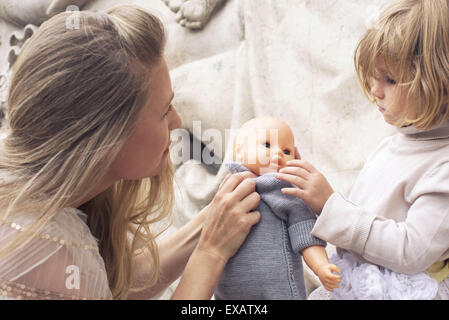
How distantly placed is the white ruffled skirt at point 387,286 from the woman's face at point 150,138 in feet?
1.72

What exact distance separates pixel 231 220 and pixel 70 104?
1.46 feet

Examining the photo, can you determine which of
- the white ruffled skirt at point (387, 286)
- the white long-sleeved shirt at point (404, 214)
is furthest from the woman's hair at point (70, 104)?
the white ruffled skirt at point (387, 286)

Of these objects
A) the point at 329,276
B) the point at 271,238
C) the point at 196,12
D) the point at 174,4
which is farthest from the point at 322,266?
the point at 174,4

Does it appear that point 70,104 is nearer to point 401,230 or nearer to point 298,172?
point 298,172

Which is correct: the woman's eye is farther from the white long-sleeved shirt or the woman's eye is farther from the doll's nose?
the doll's nose

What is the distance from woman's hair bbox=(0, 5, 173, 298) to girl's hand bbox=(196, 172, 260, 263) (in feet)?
0.94

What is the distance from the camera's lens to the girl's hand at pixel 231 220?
3.72ft

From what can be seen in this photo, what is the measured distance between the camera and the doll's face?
1182 mm

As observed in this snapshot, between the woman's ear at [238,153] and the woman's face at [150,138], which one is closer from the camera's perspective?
the woman's face at [150,138]

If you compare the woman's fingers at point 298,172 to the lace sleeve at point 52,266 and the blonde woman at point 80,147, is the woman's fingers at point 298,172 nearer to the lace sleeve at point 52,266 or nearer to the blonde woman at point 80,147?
the blonde woman at point 80,147

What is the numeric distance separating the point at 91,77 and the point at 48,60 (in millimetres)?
91

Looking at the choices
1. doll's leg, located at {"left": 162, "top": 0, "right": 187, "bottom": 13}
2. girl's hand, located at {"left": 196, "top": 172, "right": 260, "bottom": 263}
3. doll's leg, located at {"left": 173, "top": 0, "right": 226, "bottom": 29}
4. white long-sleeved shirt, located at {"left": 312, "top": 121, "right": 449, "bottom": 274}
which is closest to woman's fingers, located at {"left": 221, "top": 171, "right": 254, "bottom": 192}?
girl's hand, located at {"left": 196, "top": 172, "right": 260, "bottom": 263}

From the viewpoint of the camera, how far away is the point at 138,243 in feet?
4.58

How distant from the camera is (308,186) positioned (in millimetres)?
1097
